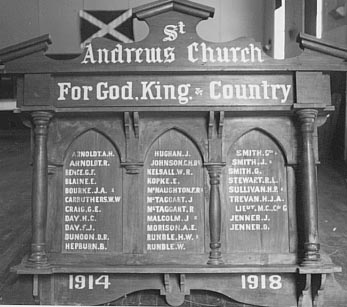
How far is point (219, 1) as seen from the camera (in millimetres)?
5324

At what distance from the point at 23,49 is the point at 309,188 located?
1.52 metres

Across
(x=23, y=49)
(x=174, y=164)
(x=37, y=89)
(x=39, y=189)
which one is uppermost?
(x=23, y=49)

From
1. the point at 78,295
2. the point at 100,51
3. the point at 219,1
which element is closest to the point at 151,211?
the point at 78,295

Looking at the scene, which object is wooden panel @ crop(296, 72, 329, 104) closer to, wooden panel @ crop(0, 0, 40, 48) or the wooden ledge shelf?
the wooden ledge shelf

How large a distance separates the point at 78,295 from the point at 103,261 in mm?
203

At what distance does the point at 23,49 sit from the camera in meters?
2.88

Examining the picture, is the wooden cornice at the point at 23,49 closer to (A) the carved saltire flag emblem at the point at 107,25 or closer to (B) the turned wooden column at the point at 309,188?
(B) the turned wooden column at the point at 309,188

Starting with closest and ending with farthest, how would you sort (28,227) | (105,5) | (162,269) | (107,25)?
1. (162,269)
2. (28,227)
3. (107,25)
4. (105,5)

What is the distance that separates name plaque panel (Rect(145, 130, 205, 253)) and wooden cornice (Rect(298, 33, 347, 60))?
2.43 ft

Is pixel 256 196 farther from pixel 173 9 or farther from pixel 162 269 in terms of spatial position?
pixel 173 9

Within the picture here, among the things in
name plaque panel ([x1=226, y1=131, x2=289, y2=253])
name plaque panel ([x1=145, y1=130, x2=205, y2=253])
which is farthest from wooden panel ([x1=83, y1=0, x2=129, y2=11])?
name plaque panel ([x1=226, y1=131, x2=289, y2=253])

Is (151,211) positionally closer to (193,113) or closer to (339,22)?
(193,113)

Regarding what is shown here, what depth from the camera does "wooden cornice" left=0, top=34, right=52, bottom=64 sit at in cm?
286

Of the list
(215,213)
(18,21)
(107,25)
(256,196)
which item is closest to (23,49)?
(215,213)
